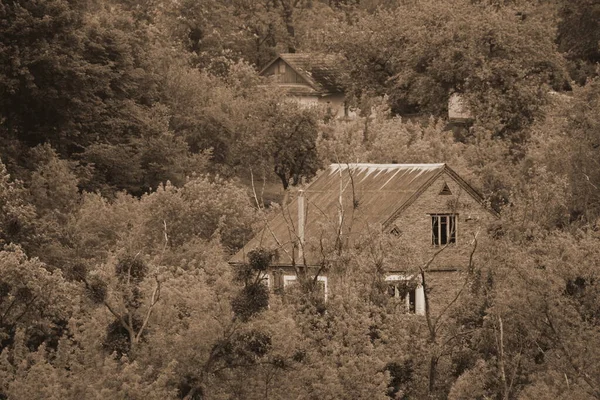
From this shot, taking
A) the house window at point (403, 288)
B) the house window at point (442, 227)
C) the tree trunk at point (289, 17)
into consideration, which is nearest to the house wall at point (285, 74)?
the tree trunk at point (289, 17)

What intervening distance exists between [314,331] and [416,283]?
3.64m

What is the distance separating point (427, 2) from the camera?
5984 centimetres

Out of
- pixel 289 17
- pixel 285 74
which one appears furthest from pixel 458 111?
pixel 289 17

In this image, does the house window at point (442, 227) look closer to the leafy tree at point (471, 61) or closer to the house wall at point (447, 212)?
the house wall at point (447, 212)

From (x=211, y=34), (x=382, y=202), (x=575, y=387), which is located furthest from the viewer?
(x=211, y=34)

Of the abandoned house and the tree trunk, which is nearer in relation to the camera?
the abandoned house

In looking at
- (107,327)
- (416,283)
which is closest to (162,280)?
(107,327)

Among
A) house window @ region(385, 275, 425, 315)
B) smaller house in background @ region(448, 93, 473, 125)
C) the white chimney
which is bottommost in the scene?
house window @ region(385, 275, 425, 315)

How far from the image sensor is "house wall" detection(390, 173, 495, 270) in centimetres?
3481

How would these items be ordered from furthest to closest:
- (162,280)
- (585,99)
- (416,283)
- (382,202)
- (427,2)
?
(427,2), (585,99), (382,202), (416,283), (162,280)

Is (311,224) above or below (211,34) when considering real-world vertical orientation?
below

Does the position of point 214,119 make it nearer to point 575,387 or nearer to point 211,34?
point 211,34

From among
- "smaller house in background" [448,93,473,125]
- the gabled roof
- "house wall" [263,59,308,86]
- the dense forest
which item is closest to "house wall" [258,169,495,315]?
the dense forest

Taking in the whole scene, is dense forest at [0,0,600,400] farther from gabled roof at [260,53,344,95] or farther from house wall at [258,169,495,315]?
gabled roof at [260,53,344,95]
